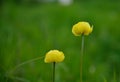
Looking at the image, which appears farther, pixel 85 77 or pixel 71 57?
pixel 71 57

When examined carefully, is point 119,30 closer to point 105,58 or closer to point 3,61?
point 105,58

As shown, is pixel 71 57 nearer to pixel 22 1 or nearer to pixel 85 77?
pixel 85 77

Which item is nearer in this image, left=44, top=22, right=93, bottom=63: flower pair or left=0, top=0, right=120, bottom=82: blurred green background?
left=44, top=22, right=93, bottom=63: flower pair

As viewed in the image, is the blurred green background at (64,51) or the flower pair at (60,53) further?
the blurred green background at (64,51)

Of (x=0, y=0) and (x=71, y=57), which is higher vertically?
(x=0, y=0)

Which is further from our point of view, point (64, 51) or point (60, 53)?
point (64, 51)

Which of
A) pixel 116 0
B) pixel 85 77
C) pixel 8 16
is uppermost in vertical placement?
pixel 116 0

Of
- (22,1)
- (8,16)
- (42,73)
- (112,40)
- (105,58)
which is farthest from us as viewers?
(22,1)

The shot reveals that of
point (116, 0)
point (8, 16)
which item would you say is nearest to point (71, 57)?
point (8, 16)

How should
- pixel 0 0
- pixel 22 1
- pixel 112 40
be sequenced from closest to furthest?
pixel 112 40 → pixel 0 0 → pixel 22 1
